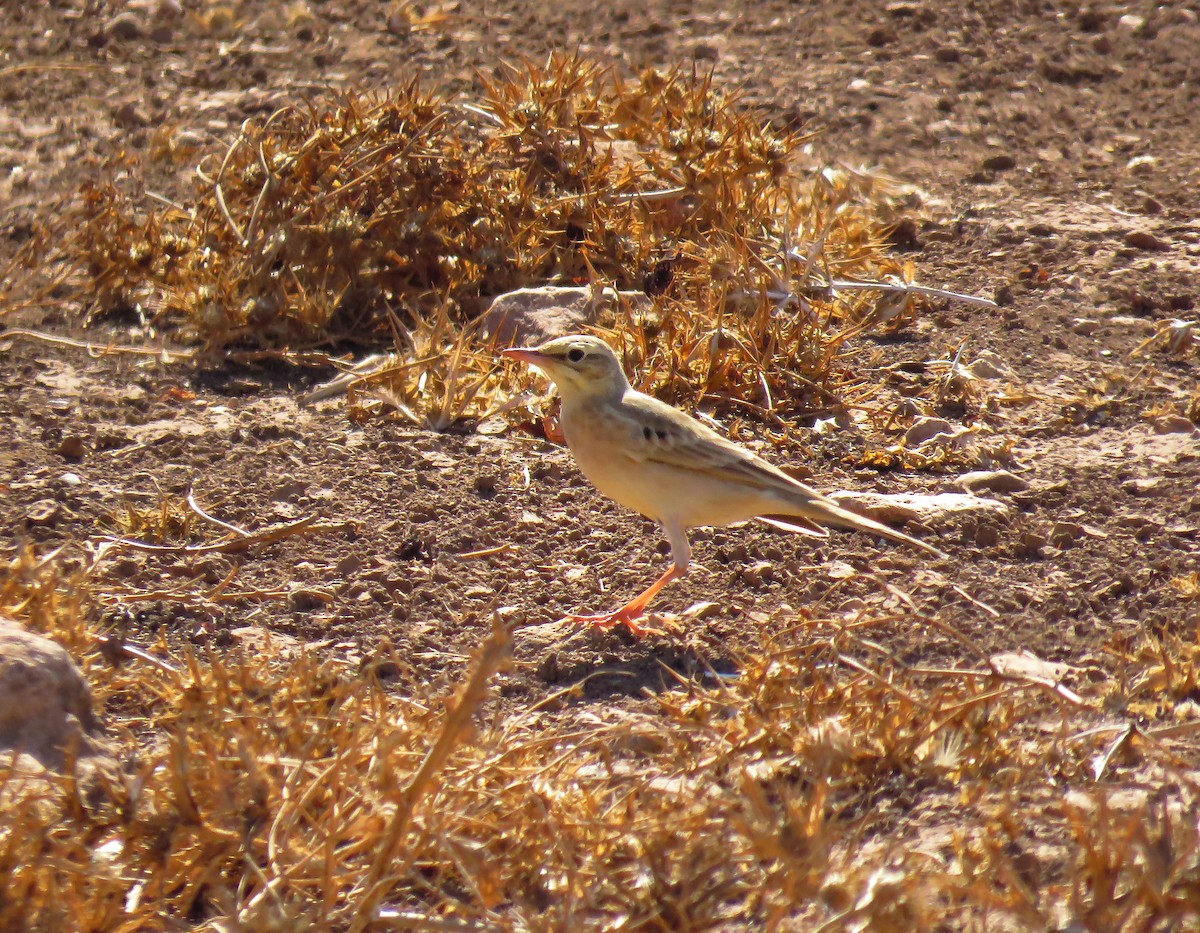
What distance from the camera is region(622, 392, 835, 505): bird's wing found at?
498 cm

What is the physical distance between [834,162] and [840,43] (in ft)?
7.05

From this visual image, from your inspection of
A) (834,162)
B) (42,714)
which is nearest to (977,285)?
(834,162)

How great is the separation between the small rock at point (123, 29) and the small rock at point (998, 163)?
5975 mm

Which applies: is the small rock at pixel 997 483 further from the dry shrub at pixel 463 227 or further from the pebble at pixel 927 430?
the dry shrub at pixel 463 227

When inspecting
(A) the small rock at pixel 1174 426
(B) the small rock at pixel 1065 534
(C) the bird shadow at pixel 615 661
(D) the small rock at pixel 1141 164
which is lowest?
(C) the bird shadow at pixel 615 661

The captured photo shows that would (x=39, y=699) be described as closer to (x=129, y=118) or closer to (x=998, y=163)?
(x=129, y=118)

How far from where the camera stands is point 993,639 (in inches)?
187

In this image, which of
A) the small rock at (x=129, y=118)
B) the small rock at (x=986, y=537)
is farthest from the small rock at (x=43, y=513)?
the small rock at (x=129, y=118)

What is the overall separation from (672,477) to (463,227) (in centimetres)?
290

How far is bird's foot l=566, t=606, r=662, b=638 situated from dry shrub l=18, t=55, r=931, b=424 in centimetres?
218

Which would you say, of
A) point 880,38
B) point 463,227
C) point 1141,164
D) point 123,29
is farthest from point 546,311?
point 123,29

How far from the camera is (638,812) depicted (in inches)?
145

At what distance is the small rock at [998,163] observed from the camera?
880 centimetres

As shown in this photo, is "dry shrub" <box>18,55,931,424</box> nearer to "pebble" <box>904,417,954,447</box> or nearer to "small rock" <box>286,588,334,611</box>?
"pebble" <box>904,417,954,447</box>
